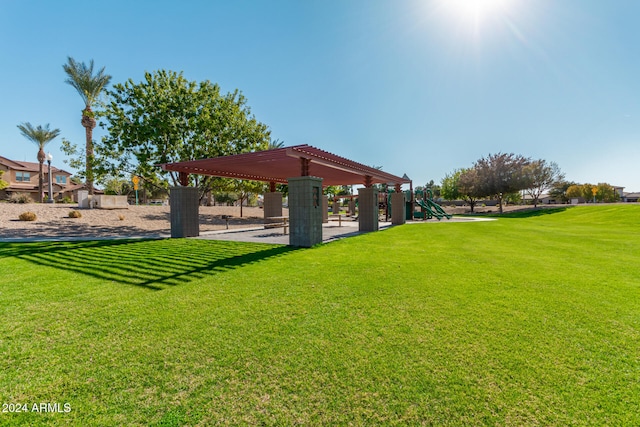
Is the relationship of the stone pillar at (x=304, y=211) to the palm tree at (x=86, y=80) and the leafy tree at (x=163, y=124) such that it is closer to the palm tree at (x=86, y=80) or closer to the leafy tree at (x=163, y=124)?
the leafy tree at (x=163, y=124)

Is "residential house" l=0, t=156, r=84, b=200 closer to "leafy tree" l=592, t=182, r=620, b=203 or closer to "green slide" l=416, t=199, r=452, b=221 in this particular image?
"green slide" l=416, t=199, r=452, b=221

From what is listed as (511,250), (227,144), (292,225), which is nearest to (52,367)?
(292,225)

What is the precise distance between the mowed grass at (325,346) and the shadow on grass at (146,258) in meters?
0.16

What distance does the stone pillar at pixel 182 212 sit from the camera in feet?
41.2

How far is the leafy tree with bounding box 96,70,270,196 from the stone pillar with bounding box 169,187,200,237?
356 centimetres

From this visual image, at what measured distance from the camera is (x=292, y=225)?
9.95m

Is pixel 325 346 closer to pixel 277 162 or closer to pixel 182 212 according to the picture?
pixel 277 162

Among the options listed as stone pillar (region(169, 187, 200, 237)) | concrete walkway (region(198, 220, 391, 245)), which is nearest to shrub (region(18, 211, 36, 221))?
stone pillar (region(169, 187, 200, 237))

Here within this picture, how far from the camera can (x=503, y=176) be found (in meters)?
39.1

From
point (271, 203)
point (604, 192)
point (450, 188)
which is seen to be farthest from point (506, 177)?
point (271, 203)

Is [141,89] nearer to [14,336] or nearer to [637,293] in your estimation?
[14,336]

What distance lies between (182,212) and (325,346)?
11.7 m

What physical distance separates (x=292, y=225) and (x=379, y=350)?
24.1ft

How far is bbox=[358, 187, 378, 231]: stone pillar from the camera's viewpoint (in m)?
15.0
